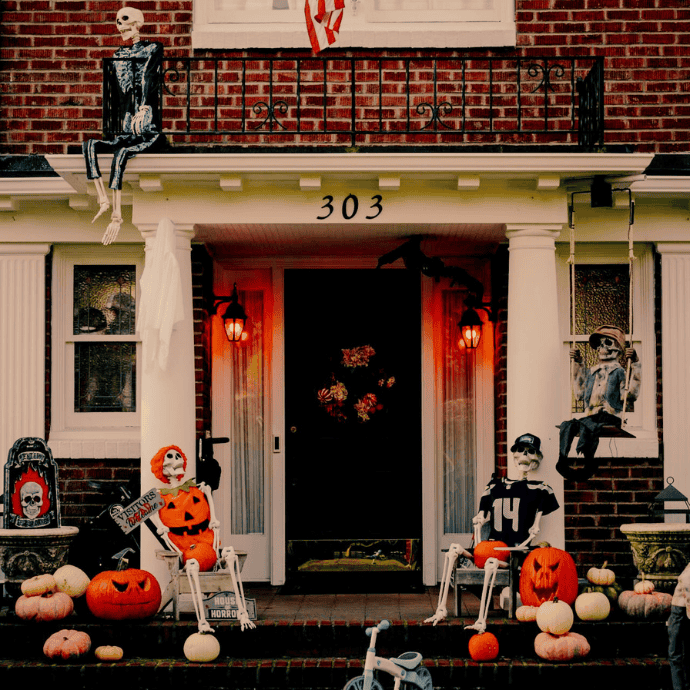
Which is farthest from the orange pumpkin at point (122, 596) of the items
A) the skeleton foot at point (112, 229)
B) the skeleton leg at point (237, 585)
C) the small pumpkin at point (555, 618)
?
the small pumpkin at point (555, 618)

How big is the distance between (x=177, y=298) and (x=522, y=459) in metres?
2.78

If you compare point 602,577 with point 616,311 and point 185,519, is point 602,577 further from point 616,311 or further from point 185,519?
point 185,519

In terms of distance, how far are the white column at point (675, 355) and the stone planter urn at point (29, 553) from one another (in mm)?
4899

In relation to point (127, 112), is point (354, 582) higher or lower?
lower

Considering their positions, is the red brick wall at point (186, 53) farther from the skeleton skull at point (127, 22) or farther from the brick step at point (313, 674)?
the brick step at point (313, 674)

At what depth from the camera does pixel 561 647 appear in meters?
6.54

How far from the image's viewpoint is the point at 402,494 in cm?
892

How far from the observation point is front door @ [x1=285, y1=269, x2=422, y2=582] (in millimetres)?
8828

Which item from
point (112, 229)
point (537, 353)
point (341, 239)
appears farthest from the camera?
point (341, 239)

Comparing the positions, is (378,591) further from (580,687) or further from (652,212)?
(652,212)

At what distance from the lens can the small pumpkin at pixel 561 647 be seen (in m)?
6.54

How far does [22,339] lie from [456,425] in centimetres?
388

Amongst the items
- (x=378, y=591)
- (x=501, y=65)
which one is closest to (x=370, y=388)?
(x=378, y=591)

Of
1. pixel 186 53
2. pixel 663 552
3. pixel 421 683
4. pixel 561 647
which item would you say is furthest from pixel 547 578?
pixel 186 53
